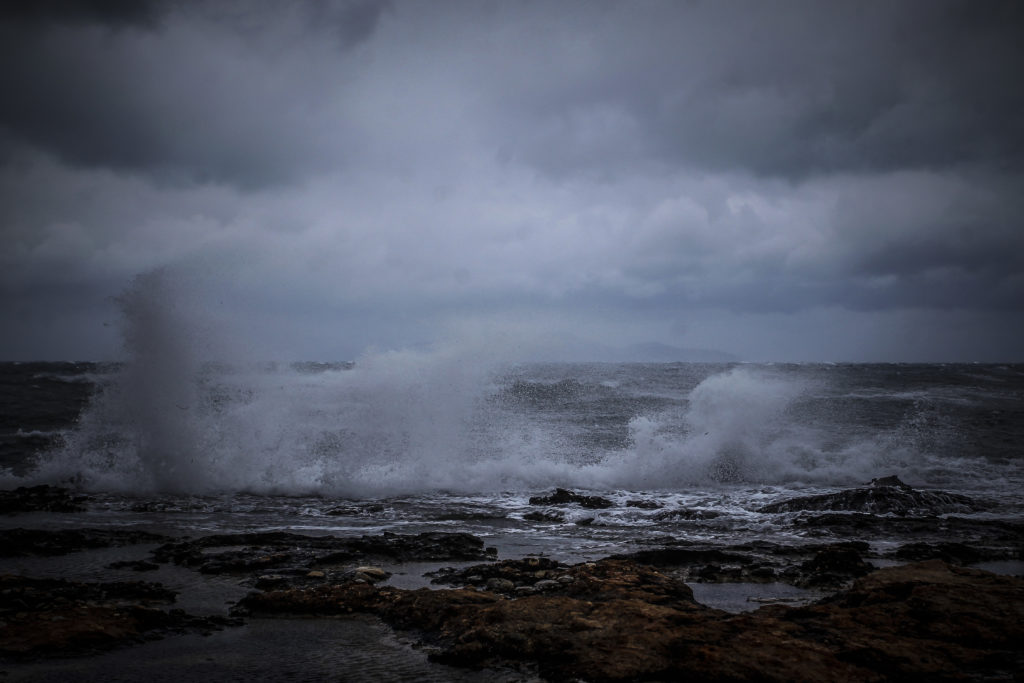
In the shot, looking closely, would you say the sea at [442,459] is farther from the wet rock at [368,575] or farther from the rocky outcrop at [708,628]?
the rocky outcrop at [708,628]

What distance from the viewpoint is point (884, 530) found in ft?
27.1

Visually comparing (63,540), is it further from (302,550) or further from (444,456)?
(444,456)

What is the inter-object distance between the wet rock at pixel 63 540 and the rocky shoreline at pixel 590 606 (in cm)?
3

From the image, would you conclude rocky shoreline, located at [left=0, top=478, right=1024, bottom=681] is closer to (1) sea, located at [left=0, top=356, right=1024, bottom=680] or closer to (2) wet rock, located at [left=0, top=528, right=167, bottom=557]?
(2) wet rock, located at [left=0, top=528, right=167, bottom=557]

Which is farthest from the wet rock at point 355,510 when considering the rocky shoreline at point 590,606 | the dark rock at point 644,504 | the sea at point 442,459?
the dark rock at point 644,504

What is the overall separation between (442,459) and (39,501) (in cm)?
721

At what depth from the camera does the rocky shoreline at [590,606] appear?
3.34 m

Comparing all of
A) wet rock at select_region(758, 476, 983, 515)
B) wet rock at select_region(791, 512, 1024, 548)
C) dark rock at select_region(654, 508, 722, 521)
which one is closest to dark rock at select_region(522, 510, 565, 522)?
dark rock at select_region(654, 508, 722, 521)

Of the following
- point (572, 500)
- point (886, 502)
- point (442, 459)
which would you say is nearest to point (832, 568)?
point (886, 502)

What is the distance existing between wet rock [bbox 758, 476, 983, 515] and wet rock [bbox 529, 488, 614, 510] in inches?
102

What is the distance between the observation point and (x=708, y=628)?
373 centimetres

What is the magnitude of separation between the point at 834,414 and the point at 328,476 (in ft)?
57.6

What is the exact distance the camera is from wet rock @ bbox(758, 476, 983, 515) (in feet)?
31.1

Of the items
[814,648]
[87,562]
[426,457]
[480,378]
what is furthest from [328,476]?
[814,648]
